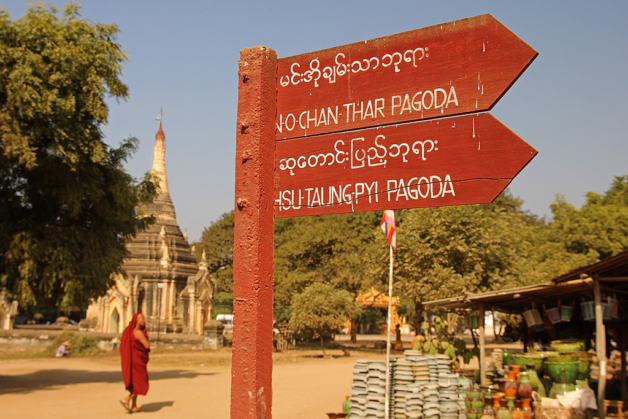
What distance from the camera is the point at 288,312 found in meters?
30.8

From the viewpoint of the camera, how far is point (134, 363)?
9797 mm

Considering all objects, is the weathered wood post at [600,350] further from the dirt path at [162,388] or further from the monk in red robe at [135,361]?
the monk in red robe at [135,361]

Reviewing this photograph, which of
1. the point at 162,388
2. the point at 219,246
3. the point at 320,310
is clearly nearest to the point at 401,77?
the point at 162,388

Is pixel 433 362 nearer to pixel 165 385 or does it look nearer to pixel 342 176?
pixel 342 176

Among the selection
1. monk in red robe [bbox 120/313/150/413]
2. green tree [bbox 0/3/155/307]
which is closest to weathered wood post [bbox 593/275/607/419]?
monk in red robe [bbox 120/313/150/413]

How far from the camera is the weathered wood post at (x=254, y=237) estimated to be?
217 centimetres

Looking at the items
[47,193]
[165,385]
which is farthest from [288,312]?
[47,193]

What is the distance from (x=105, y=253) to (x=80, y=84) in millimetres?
4239

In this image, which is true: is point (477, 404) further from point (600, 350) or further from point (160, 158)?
point (160, 158)

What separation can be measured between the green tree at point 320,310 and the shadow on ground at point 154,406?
11.9m

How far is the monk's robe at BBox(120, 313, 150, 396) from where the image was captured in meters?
9.77

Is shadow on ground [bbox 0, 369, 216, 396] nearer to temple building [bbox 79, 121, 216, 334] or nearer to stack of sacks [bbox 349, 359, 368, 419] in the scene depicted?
stack of sacks [bbox 349, 359, 368, 419]

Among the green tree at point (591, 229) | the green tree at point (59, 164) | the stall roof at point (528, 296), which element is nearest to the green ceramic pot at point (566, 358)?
the stall roof at point (528, 296)

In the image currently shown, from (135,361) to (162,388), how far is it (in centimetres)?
379
